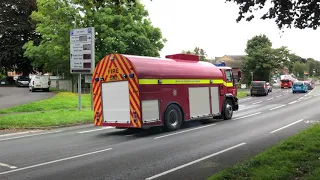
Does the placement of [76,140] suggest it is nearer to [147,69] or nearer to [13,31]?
[147,69]

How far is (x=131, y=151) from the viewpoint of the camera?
9.84m

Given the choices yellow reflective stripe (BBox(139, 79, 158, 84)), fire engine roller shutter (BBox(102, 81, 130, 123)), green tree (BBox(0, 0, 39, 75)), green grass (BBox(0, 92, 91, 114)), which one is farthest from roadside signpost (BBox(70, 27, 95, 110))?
Answer: green tree (BBox(0, 0, 39, 75))

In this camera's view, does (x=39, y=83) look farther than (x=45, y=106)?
Yes

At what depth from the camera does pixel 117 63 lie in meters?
13.5

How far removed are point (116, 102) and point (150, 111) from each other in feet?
4.68

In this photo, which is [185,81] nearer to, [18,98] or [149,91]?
[149,91]

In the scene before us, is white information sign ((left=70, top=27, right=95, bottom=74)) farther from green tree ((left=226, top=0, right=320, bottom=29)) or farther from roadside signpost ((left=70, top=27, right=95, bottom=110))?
green tree ((left=226, top=0, right=320, bottom=29))

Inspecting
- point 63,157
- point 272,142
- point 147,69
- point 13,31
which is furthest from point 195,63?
point 13,31

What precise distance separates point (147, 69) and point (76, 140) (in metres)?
3.65

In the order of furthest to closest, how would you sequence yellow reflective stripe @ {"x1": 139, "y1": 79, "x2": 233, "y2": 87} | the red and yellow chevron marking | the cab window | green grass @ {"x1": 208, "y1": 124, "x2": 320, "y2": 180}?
the cab window, yellow reflective stripe @ {"x1": 139, "y1": 79, "x2": 233, "y2": 87}, the red and yellow chevron marking, green grass @ {"x1": 208, "y1": 124, "x2": 320, "y2": 180}

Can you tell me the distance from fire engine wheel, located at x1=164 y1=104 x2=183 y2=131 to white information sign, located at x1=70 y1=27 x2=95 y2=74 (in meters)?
8.00

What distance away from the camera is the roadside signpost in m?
20.8

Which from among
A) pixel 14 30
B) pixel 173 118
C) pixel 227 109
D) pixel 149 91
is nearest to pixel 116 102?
pixel 149 91

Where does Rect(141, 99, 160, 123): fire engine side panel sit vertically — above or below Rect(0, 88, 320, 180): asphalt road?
above
